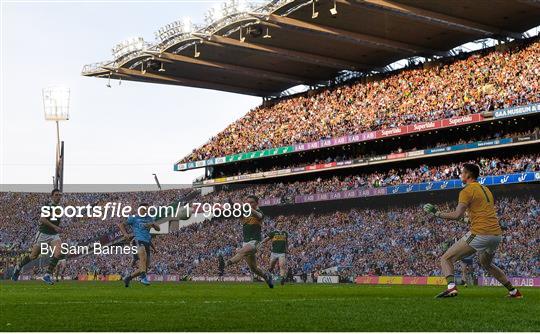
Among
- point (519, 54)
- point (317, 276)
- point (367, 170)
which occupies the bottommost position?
point (317, 276)

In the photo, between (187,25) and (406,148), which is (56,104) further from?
(406,148)

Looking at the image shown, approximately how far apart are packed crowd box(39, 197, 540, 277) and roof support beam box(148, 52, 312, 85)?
1128 cm

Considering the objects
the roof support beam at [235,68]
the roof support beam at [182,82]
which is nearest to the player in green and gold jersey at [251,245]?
the roof support beam at [235,68]

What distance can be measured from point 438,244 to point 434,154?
8537mm

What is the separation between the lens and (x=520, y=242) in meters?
40.5

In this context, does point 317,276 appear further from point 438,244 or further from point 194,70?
point 194,70

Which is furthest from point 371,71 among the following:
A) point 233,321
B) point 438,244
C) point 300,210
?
point 233,321

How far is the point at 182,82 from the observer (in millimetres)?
69812

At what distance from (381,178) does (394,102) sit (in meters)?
5.51

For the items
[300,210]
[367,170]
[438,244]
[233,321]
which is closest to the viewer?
[233,321]

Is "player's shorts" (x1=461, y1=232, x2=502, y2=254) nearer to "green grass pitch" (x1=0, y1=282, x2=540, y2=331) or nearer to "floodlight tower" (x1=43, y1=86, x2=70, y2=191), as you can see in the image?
"green grass pitch" (x1=0, y1=282, x2=540, y2=331)

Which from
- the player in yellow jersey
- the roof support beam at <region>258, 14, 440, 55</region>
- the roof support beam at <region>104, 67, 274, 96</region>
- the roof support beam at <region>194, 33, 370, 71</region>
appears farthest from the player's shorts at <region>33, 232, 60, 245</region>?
the roof support beam at <region>104, 67, 274, 96</region>

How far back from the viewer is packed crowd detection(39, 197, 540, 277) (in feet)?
136

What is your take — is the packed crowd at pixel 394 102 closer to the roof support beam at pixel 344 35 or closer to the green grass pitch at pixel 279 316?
the roof support beam at pixel 344 35
